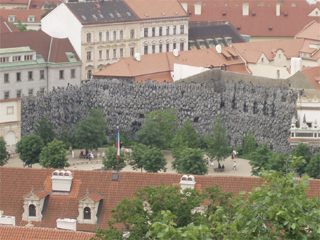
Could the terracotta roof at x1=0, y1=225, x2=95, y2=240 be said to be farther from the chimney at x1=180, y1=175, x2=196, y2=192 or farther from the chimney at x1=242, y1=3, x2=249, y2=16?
the chimney at x1=242, y1=3, x2=249, y2=16

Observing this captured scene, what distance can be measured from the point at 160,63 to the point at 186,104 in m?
10.6

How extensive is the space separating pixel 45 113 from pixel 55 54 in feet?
30.3

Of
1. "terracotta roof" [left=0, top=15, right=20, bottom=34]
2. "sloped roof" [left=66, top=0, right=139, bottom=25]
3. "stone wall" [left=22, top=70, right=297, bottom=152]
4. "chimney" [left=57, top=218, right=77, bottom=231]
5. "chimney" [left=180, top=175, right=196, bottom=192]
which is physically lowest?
"chimney" [left=57, top=218, right=77, bottom=231]

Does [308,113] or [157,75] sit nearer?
[308,113]

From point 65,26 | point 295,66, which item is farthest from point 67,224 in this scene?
point 65,26

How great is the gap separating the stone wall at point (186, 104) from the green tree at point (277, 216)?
82951mm

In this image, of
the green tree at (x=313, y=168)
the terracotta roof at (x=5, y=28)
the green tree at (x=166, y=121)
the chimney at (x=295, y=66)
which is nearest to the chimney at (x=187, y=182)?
the green tree at (x=313, y=168)

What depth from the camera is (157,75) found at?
480 ft

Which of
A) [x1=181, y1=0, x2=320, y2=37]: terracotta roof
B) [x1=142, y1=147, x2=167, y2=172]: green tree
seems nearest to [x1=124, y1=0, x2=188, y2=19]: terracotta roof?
[x1=181, y1=0, x2=320, y2=37]: terracotta roof

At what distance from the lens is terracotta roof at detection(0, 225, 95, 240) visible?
215 feet

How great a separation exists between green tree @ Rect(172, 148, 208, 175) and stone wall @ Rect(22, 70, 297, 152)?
23.3m

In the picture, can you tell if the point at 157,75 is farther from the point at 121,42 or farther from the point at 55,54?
the point at 121,42

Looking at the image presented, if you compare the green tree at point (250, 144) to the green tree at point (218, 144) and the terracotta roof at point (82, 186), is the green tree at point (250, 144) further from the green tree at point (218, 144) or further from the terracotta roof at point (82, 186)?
the terracotta roof at point (82, 186)

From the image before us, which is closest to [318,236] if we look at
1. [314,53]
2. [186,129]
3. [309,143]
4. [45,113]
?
[309,143]
